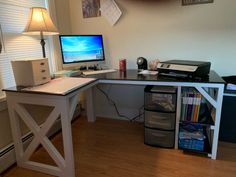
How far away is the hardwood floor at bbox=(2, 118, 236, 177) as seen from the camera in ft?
5.31

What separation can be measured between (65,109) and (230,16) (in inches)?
78.4

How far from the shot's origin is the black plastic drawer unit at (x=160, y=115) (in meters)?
1.87

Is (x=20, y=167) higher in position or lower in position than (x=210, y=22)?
lower

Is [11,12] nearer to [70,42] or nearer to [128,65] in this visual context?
[70,42]

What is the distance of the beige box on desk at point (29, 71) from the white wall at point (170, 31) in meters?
1.16

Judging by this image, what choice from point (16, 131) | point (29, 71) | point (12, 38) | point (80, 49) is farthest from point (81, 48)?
point (16, 131)

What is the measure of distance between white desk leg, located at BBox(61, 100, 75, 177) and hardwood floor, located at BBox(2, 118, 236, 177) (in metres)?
0.13

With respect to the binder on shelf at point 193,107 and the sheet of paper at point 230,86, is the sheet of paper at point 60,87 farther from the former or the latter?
the sheet of paper at point 230,86

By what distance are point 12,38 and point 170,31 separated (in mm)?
1771

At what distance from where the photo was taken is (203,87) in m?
1.69

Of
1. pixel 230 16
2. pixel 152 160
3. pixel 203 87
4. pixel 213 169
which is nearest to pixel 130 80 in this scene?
pixel 203 87

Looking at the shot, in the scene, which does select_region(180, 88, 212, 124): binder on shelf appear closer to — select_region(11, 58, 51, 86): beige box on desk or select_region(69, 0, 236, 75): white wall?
select_region(69, 0, 236, 75): white wall

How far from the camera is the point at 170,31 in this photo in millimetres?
2252

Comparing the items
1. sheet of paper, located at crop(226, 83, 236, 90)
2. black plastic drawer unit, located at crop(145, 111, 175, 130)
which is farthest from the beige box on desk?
sheet of paper, located at crop(226, 83, 236, 90)
